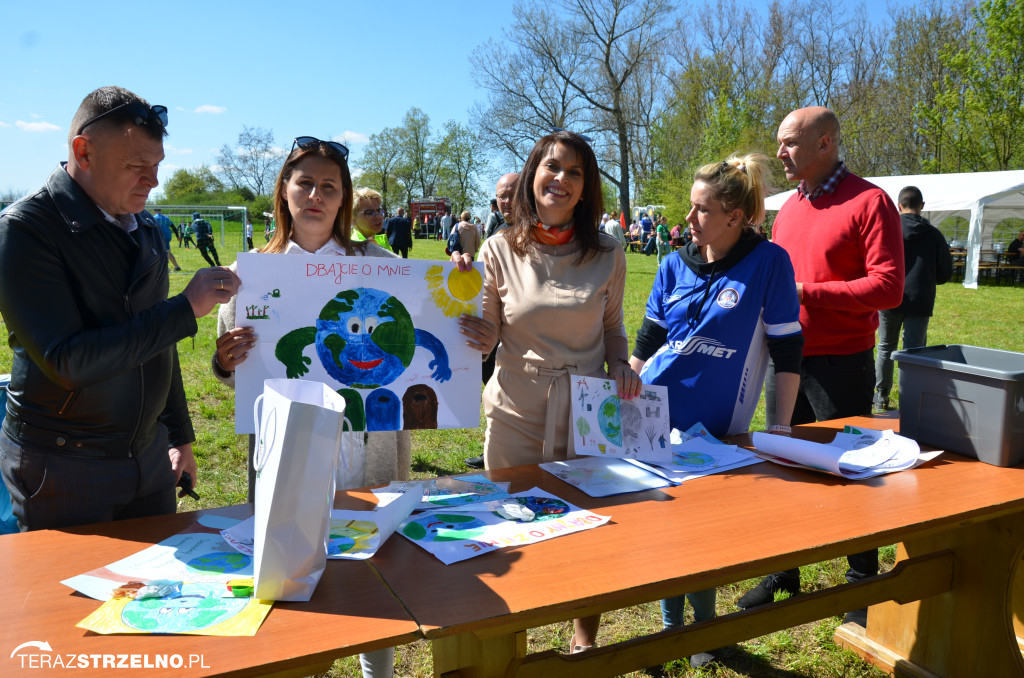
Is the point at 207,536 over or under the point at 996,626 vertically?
over

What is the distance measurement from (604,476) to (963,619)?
161 cm

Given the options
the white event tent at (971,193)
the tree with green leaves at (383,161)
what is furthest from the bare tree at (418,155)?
the white event tent at (971,193)

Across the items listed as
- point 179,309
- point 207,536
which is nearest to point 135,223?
point 179,309

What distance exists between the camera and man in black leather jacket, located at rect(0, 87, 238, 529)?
1563mm

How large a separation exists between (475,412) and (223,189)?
5358 centimetres

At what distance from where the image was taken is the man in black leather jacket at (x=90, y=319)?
156cm

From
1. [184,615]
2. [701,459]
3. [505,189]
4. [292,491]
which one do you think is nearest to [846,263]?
[701,459]

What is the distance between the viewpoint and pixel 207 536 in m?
1.60

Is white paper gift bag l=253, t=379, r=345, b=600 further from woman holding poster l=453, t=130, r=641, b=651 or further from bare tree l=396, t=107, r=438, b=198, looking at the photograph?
bare tree l=396, t=107, r=438, b=198

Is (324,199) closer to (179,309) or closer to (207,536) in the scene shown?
(179,309)

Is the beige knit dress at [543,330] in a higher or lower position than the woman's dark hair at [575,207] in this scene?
lower

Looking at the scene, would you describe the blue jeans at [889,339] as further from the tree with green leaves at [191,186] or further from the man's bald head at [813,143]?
the tree with green leaves at [191,186]

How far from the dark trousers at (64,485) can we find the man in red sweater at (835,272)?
7.69ft

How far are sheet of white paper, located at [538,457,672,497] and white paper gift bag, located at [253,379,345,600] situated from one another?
2.79 feet
